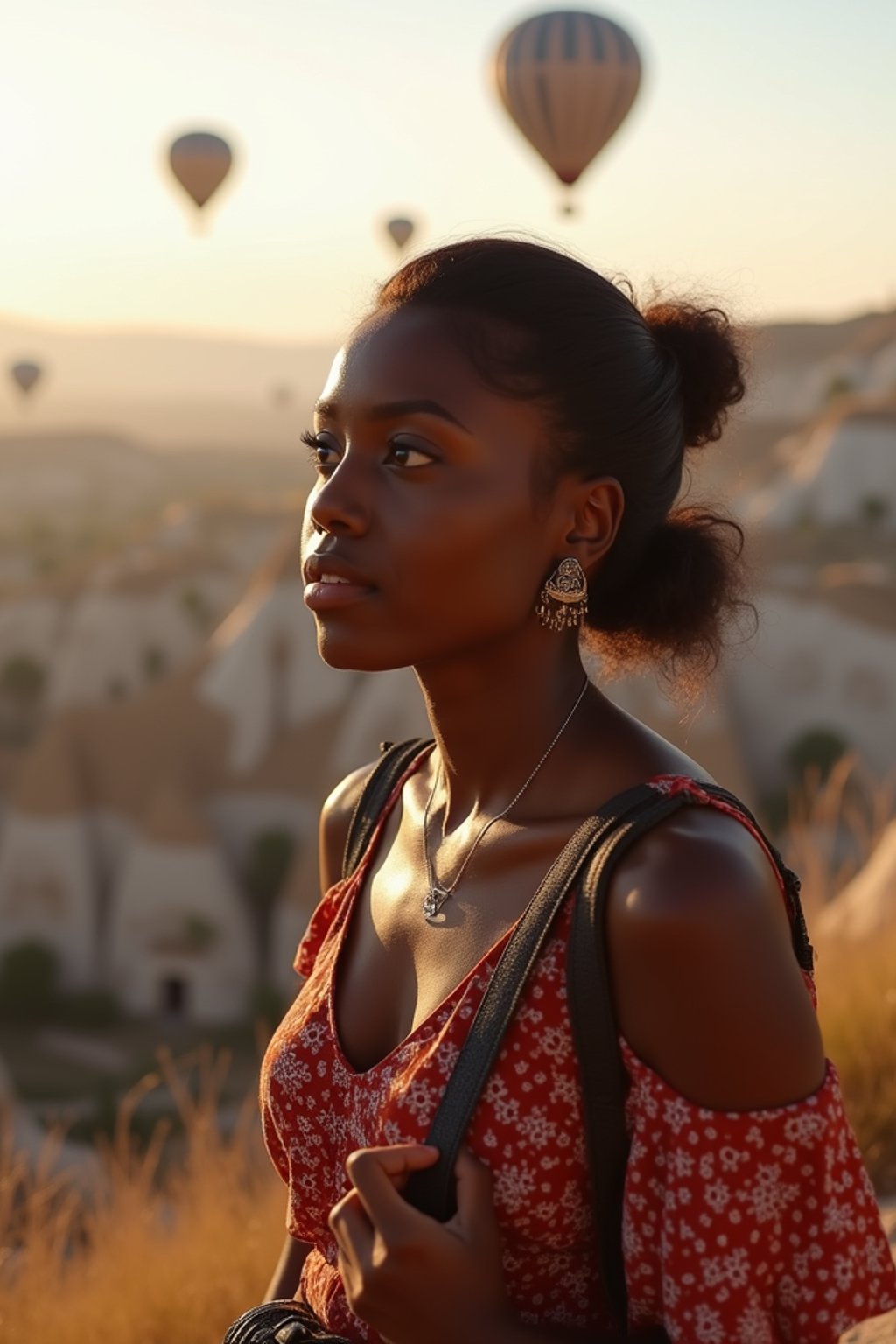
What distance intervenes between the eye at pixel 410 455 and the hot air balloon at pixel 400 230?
44.8 meters

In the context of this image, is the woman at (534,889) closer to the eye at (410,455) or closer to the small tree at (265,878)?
the eye at (410,455)

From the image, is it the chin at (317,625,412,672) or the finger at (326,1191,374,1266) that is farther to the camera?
the chin at (317,625,412,672)

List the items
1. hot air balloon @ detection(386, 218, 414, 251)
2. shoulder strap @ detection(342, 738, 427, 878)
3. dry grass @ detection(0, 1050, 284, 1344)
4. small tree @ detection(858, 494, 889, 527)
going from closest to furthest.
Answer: shoulder strap @ detection(342, 738, 427, 878) < dry grass @ detection(0, 1050, 284, 1344) < small tree @ detection(858, 494, 889, 527) < hot air balloon @ detection(386, 218, 414, 251)

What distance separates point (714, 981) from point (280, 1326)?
808mm

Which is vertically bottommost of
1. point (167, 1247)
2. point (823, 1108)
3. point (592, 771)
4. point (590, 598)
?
point (167, 1247)

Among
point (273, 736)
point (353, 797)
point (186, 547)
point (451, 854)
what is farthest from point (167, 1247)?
point (186, 547)

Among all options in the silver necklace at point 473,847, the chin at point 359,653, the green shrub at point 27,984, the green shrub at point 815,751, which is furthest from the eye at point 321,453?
the green shrub at point 27,984

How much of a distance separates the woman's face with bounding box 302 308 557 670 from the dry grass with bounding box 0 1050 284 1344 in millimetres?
2363

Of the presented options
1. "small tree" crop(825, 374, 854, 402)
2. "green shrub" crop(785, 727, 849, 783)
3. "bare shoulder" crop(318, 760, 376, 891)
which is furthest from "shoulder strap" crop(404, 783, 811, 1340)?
"small tree" crop(825, 374, 854, 402)

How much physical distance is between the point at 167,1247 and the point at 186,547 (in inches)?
2008

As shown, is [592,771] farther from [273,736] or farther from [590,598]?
[273,736]

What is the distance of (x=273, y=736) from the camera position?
120 feet

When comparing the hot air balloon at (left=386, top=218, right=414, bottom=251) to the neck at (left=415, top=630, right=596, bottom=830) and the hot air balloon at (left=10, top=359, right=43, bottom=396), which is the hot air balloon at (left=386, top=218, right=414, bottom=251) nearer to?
the hot air balloon at (left=10, top=359, right=43, bottom=396)

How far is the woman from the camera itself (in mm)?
1740
